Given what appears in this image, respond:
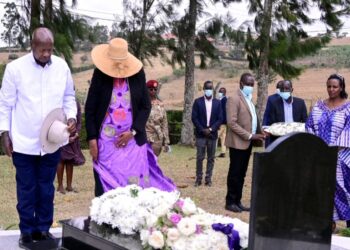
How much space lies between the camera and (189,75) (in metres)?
17.6

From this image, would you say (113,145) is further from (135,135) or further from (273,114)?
(273,114)

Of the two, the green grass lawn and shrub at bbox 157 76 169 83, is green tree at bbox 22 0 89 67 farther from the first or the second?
shrub at bbox 157 76 169 83

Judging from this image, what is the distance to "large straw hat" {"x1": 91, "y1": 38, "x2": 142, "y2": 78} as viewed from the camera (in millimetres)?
4984

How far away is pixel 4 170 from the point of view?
1132 cm

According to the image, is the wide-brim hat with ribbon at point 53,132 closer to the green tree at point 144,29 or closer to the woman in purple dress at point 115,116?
the woman in purple dress at point 115,116

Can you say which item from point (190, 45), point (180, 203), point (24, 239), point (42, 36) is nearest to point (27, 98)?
point (42, 36)

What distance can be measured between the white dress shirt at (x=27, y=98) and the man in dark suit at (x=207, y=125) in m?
5.09

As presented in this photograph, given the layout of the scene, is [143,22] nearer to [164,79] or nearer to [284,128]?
[284,128]

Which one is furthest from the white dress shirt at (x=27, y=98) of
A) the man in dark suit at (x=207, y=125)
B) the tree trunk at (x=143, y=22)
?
the tree trunk at (x=143, y=22)

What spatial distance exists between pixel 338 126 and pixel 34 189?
3.03 meters

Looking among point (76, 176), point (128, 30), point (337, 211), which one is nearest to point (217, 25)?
point (128, 30)

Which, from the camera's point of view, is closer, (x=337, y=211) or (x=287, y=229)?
(x=287, y=229)

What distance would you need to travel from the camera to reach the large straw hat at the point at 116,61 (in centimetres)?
498

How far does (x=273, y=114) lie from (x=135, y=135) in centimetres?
352
